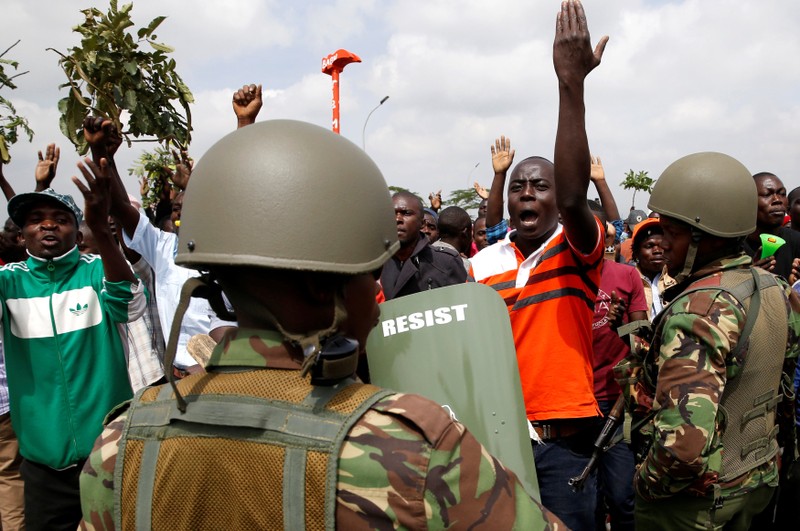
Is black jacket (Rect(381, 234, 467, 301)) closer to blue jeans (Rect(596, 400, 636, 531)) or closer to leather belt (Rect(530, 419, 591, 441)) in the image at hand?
blue jeans (Rect(596, 400, 636, 531))

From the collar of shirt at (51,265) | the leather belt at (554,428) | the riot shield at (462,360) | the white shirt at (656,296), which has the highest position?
the collar of shirt at (51,265)

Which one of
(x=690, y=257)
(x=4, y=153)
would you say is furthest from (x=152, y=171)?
(x=690, y=257)

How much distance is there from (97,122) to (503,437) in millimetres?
2360

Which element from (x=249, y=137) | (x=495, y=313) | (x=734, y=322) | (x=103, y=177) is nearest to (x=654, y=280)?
(x=734, y=322)

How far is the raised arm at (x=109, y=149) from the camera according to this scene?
305cm

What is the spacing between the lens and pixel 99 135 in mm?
3049

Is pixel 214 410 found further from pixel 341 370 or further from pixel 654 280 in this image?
pixel 654 280

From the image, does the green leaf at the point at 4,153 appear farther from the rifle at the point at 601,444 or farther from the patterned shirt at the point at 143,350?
the rifle at the point at 601,444

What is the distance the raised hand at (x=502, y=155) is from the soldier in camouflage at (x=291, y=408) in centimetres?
419

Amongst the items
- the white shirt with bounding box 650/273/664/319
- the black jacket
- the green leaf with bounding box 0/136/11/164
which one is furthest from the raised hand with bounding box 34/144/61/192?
the white shirt with bounding box 650/273/664/319

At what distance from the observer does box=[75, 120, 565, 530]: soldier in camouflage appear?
3.73 feet

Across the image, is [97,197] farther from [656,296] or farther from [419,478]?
[656,296]

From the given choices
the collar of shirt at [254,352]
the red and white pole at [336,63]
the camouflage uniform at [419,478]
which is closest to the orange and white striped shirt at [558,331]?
the camouflage uniform at [419,478]

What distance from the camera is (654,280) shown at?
5496 millimetres
